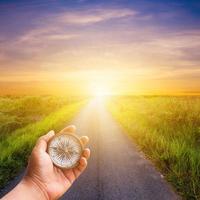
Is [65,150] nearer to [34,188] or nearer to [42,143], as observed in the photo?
[42,143]

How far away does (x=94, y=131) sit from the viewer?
15.3 m

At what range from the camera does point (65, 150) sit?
11.4ft

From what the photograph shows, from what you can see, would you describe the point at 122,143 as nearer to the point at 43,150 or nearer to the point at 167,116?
the point at 167,116

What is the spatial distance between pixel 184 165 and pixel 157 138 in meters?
3.74

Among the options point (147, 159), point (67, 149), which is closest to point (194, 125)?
point (147, 159)

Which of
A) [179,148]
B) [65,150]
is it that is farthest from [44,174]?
[179,148]

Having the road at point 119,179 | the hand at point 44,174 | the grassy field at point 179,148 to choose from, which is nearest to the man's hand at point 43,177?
the hand at point 44,174

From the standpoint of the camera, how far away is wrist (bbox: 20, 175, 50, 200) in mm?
2949

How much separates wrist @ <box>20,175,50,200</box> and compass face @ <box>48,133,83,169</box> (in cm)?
30

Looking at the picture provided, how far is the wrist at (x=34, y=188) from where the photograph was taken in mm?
2949

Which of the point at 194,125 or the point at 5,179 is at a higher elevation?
the point at 5,179

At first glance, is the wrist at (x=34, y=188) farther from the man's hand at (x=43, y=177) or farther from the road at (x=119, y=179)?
the road at (x=119, y=179)

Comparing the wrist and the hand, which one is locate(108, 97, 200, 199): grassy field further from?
the wrist

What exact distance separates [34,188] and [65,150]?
611 millimetres
